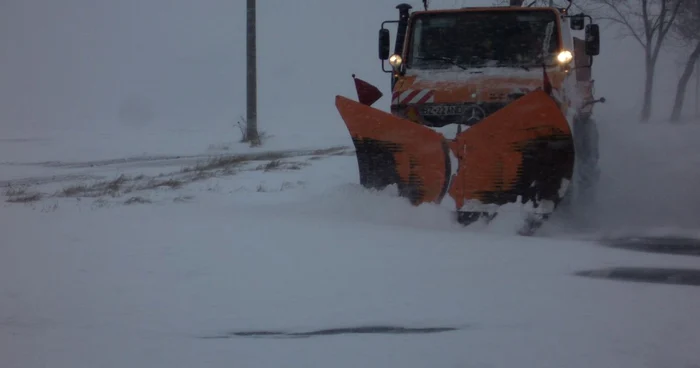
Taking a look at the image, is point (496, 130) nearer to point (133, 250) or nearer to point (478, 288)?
point (478, 288)

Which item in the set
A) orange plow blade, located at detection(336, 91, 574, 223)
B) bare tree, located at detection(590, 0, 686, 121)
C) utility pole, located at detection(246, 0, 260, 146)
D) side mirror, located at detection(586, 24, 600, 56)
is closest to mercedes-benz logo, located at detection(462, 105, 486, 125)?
orange plow blade, located at detection(336, 91, 574, 223)

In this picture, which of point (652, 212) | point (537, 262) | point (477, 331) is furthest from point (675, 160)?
point (477, 331)

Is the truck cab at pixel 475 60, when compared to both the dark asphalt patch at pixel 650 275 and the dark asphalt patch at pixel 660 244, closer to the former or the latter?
the dark asphalt patch at pixel 660 244

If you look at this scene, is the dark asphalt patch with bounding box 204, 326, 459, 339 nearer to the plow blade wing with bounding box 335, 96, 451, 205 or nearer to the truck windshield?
the plow blade wing with bounding box 335, 96, 451, 205

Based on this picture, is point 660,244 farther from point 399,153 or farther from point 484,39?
point 484,39

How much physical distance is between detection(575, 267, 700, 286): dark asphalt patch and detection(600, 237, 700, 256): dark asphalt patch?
2.82 feet

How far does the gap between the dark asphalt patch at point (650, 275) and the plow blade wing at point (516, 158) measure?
1492mm

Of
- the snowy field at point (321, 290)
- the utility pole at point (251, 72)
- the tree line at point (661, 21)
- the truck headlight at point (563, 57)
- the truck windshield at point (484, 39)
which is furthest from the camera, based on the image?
the tree line at point (661, 21)

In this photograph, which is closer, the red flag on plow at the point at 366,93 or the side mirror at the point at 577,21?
the side mirror at the point at 577,21

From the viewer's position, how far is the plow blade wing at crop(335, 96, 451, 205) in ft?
24.6

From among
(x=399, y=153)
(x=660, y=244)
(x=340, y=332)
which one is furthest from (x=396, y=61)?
(x=340, y=332)

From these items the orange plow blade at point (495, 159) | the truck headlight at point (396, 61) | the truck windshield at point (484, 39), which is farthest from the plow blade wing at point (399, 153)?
the truck windshield at point (484, 39)

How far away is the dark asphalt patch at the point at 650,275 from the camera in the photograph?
18.1 feet

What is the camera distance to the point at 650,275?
5.69m
